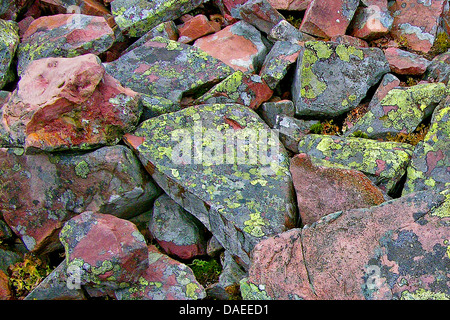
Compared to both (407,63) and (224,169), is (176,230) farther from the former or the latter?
(407,63)

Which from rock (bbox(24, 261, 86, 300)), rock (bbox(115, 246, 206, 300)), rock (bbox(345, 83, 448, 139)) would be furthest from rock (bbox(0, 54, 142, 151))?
rock (bbox(345, 83, 448, 139))

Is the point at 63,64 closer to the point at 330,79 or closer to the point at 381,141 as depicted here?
the point at 330,79

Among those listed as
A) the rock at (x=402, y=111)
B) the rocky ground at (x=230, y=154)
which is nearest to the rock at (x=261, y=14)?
the rocky ground at (x=230, y=154)

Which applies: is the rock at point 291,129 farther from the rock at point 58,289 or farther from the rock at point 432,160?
the rock at point 58,289

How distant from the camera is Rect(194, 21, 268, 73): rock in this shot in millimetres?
9008

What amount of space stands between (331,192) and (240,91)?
2960 mm

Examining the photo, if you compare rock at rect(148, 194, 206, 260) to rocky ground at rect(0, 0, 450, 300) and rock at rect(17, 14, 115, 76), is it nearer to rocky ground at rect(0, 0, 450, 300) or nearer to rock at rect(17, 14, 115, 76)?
rocky ground at rect(0, 0, 450, 300)

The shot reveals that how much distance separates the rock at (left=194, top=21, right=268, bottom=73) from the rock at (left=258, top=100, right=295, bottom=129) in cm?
109

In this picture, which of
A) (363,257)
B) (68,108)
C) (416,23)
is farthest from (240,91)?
(416,23)

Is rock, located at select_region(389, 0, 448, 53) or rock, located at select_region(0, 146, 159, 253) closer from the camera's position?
rock, located at select_region(0, 146, 159, 253)

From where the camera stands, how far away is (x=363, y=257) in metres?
5.02

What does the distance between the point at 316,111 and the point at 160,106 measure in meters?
2.94

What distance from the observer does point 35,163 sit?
6.85m

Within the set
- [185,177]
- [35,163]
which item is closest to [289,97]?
[185,177]
